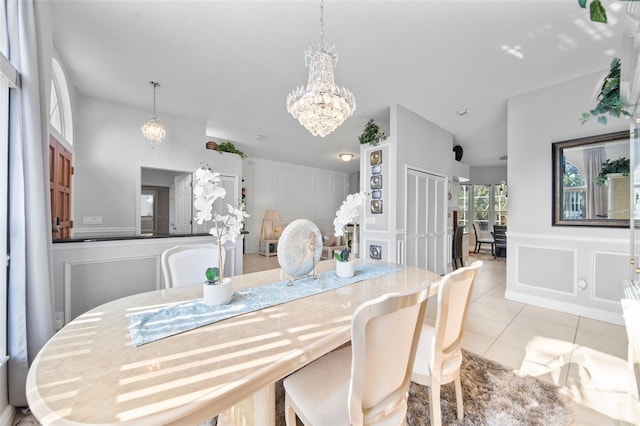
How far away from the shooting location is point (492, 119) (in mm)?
4242

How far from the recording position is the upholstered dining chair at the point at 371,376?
80cm

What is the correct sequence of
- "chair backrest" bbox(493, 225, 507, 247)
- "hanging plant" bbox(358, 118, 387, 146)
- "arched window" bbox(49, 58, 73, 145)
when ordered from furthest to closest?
"chair backrest" bbox(493, 225, 507, 247)
"hanging plant" bbox(358, 118, 387, 146)
"arched window" bbox(49, 58, 73, 145)

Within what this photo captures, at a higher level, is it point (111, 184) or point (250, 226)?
point (111, 184)

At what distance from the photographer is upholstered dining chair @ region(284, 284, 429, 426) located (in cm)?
80

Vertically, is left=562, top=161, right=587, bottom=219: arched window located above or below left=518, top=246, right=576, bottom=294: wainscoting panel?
above

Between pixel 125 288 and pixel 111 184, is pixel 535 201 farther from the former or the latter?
pixel 111 184

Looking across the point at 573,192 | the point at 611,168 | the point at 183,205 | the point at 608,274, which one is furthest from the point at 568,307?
the point at 183,205

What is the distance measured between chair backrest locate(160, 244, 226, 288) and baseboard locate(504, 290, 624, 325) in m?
3.85

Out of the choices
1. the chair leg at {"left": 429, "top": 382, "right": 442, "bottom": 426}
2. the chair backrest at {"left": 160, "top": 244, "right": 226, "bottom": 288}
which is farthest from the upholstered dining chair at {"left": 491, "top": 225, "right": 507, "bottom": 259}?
the chair backrest at {"left": 160, "top": 244, "right": 226, "bottom": 288}

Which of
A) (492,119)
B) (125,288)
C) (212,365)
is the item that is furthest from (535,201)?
(125,288)

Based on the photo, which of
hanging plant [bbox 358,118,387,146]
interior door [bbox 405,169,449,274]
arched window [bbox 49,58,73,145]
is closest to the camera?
arched window [bbox 49,58,73,145]

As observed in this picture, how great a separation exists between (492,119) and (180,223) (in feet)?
20.2

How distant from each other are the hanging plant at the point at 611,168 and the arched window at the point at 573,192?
5.2 inches

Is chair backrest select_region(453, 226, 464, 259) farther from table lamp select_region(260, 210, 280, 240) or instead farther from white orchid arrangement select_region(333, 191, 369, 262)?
table lamp select_region(260, 210, 280, 240)
